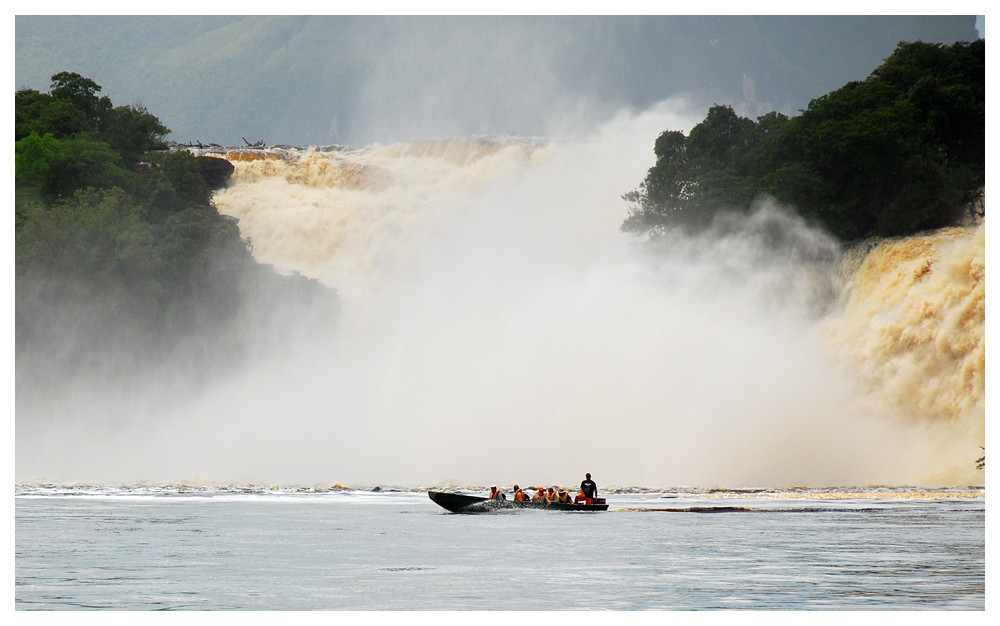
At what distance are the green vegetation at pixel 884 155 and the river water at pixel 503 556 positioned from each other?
57.3ft

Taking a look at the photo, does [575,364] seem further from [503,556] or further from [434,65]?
[434,65]

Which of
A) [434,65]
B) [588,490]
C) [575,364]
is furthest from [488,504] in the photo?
[434,65]

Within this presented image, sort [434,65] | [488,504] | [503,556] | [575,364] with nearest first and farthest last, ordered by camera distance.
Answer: [503,556], [488,504], [575,364], [434,65]

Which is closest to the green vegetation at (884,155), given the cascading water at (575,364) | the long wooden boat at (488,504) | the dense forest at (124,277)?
the cascading water at (575,364)

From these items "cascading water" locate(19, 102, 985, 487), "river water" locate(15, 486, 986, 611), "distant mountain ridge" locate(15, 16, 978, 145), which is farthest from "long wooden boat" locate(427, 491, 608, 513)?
"distant mountain ridge" locate(15, 16, 978, 145)

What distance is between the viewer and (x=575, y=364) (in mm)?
43000

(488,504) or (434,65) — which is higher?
(434,65)

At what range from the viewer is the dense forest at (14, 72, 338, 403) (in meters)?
54.2

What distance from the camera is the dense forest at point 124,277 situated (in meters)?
54.2

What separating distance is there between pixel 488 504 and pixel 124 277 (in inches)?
1313

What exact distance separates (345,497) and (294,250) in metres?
30.4

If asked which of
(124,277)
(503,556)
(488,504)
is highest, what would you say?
(124,277)

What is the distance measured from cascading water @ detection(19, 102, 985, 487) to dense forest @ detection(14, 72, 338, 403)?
97.2 inches

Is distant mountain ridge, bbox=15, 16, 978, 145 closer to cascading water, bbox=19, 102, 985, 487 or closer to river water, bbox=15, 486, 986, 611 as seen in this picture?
cascading water, bbox=19, 102, 985, 487
